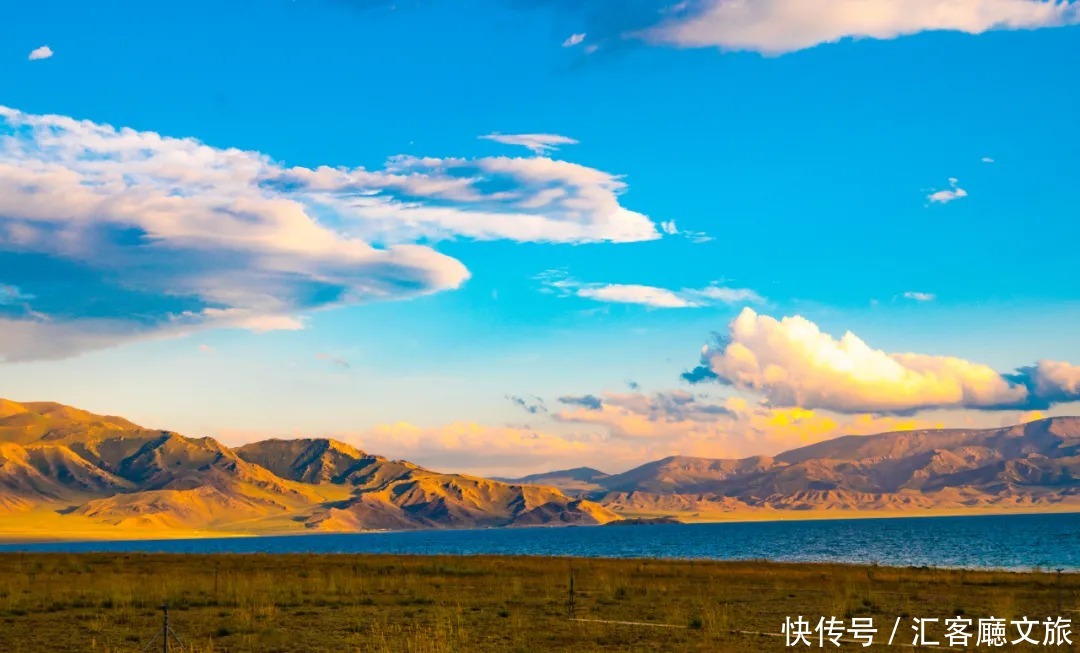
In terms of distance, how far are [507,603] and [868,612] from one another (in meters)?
13.1

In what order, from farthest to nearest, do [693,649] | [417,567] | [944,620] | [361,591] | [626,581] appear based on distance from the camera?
1. [417,567]
2. [626,581]
3. [361,591]
4. [944,620]
5. [693,649]

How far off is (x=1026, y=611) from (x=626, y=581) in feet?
65.8

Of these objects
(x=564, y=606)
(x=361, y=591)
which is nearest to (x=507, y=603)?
(x=564, y=606)

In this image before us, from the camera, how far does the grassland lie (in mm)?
27688

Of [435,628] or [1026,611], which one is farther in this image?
[1026,611]

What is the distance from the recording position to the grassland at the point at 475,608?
27.7 metres

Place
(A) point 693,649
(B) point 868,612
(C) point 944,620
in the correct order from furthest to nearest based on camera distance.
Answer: (B) point 868,612, (C) point 944,620, (A) point 693,649

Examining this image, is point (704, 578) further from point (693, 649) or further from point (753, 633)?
point (693, 649)

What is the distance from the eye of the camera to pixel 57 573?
5916cm

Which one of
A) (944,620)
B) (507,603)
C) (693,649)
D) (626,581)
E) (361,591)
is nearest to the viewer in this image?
(693,649)

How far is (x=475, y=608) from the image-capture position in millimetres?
37062

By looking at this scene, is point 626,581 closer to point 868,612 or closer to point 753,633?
point 868,612

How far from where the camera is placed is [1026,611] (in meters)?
36.3

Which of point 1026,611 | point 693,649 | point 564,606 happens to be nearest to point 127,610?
point 564,606
